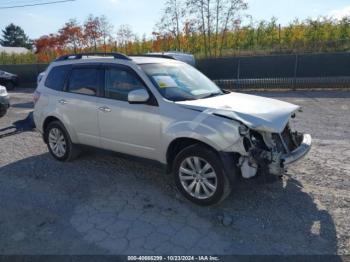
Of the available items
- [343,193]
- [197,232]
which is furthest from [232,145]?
[343,193]

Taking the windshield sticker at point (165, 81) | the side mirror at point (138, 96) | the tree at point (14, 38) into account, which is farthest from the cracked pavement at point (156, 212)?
the tree at point (14, 38)

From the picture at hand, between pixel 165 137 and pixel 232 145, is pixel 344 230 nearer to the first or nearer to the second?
pixel 232 145

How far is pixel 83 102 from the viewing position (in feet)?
16.4

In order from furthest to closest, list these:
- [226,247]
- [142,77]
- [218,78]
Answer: [218,78], [142,77], [226,247]

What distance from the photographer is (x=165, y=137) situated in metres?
4.08

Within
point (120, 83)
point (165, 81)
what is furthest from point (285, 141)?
point (120, 83)

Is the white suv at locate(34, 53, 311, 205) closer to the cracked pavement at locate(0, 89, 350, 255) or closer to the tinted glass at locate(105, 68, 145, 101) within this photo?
the tinted glass at locate(105, 68, 145, 101)

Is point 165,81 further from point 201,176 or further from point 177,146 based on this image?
point 201,176

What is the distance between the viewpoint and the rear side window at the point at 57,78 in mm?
5438

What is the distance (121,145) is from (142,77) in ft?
3.33

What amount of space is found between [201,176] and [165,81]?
4.57 ft

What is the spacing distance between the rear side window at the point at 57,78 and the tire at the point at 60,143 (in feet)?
2.00

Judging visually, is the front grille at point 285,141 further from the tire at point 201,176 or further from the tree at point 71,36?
the tree at point 71,36

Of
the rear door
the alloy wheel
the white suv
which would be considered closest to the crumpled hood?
the white suv
